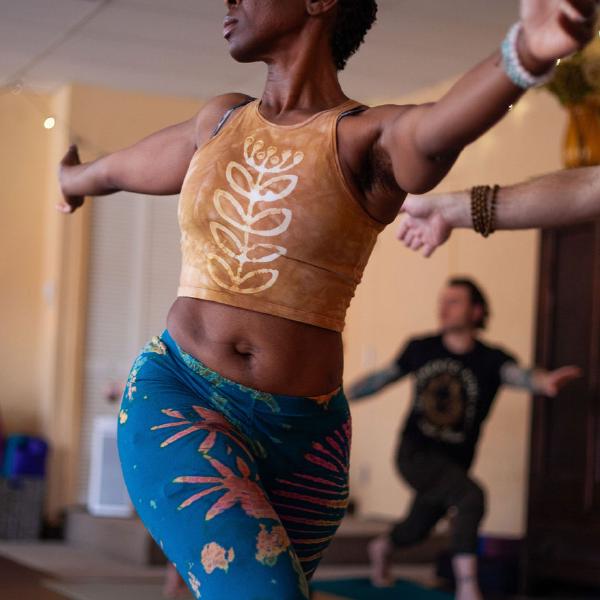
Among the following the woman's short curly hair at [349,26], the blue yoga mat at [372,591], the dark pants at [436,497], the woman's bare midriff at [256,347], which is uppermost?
the woman's short curly hair at [349,26]

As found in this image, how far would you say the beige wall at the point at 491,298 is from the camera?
623cm

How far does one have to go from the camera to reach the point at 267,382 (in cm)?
170

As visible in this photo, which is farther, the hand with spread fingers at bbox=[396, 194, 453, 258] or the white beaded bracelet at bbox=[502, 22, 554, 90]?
the hand with spread fingers at bbox=[396, 194, 453, 258]

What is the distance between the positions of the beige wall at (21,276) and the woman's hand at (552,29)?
624 centimetres

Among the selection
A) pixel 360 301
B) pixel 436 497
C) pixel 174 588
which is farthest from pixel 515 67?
pixel 360 301

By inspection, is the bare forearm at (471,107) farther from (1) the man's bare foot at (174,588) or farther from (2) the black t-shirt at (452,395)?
(2) the black t-shirt at (452,395)

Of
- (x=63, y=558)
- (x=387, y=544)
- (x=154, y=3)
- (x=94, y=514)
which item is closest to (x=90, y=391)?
(x=94, y=514)

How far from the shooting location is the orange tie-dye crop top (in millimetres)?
1676

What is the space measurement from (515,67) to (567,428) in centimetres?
415

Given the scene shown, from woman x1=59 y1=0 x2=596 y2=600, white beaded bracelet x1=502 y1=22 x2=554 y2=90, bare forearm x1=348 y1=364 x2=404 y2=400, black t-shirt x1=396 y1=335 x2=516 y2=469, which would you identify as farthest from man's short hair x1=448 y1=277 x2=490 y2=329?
white beaded bracelet x1=502 y1=22 x2=554 y2=90

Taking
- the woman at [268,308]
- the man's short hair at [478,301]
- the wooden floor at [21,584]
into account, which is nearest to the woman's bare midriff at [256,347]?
the woman at [268,308]

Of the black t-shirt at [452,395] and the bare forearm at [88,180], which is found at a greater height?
the bare forearm at [88,180]

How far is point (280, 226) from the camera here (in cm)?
169

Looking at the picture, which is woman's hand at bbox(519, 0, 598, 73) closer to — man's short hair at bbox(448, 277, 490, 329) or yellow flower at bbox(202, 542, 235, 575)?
yellow flower at bbox(202, 542, 235, 575)
